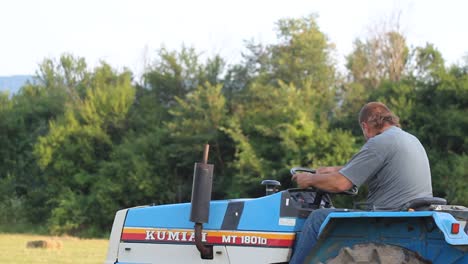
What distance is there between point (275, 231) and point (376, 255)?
1.00 metres

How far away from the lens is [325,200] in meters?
6.27

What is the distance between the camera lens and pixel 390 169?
5.54 m

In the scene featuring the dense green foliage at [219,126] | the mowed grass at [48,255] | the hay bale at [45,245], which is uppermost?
the dense green foliage at [219,126]

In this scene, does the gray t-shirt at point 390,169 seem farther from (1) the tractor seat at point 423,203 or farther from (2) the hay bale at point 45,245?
(2) the hay bale at point 45,245

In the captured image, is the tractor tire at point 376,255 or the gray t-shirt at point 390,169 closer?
the tractor tire at point 376,255

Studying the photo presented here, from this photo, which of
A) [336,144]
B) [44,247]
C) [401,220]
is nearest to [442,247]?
[401,220]

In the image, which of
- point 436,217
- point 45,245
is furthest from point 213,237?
point 45,245

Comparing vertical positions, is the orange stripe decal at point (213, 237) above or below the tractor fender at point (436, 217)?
below

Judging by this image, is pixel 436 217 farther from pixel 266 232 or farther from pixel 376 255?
pixel 266 232

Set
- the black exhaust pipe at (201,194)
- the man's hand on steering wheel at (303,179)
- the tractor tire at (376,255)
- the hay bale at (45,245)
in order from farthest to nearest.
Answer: the hay bale at (45,245), the black exhaust pipe at (201,194), the man's hand on steering wheel at (303,179), the tractor tire at (376,255)

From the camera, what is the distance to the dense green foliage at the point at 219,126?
104 feet

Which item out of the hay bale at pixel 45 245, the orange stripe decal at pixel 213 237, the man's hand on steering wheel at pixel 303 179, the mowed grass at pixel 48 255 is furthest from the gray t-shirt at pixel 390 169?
the hay bale at pixel 45 245

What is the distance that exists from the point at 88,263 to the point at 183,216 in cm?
1166

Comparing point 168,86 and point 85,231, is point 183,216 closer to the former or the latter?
point 85,231
